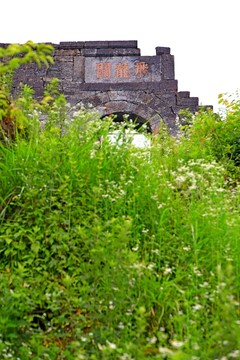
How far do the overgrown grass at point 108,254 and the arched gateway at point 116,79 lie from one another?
6124 mm

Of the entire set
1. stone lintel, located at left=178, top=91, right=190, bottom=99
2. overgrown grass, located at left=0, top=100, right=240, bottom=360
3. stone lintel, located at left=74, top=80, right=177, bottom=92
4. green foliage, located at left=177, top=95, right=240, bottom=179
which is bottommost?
overgrown grass, located at left=0, top=100, right=240, bottom=360

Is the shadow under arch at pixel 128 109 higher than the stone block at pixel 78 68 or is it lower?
lower

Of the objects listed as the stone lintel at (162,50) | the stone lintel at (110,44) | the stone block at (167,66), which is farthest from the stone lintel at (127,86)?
the stone lintel at (110,44)

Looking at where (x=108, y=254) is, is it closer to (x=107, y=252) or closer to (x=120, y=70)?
(x=107, y=252)

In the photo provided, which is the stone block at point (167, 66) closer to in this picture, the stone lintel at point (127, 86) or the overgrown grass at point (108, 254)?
the stone lintel at point (127, 86)

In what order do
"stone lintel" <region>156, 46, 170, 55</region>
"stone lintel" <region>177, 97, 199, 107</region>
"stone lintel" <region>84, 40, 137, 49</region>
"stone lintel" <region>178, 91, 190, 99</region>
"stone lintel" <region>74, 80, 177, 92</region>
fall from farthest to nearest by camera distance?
1. "stone lintel" <region>84, 40, 137, 49</region>
2. "stone lintel" <region>156, 46, 170, 55</region>
3. "stone lintel" <region>74, 80, 177, 92</region>
4. "stone lintel" <region>178, 91, 190, 99</region>
5. "stone lintel" <region>177, 97, 199, 107</region>

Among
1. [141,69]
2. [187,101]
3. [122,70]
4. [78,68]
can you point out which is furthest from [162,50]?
[78,68]

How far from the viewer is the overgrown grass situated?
278 centimetres

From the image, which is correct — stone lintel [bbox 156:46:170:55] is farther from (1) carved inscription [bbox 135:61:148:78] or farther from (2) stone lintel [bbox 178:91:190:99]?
(2) stone lintel [bbox 178:91:190:99]

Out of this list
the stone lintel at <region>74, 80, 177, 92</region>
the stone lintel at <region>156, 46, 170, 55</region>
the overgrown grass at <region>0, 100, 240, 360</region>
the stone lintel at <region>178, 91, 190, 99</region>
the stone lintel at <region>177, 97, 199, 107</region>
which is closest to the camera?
the overgrown grass at <region>0, 100, 240, 360</region>

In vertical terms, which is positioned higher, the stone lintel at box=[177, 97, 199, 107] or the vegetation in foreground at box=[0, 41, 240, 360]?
the stone lintel at box=[177, 97, 199, 107]

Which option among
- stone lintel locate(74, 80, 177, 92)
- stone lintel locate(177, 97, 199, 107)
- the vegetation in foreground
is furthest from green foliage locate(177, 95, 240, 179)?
stone lintel locate(74, 80, 177, 92)

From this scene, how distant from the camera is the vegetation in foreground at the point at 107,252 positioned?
2781 mm

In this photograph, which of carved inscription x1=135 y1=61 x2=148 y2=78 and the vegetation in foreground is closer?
the vegetation in foreground
